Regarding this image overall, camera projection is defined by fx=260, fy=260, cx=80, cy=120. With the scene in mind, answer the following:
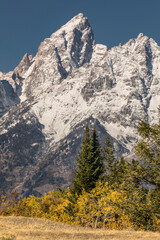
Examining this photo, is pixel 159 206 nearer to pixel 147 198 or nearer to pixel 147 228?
pixel 147 198

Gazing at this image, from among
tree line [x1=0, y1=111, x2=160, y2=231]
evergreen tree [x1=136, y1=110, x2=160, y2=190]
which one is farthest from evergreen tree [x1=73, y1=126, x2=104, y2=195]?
evergreen tree [x1=136, y1=110, x2=160, y2=190]

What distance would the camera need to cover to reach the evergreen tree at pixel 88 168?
4381cm

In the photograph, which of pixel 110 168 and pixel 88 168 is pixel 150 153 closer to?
pixel 88 168

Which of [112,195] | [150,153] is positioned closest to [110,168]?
[112,195]

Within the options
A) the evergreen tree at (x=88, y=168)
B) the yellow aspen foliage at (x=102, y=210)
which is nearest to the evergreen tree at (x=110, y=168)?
Answer: the evergreen tree at (x=88, y=168)

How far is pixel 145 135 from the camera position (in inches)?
1017

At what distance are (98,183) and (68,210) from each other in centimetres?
720

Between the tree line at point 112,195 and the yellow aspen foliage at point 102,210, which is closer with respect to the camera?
the tree line at point 112,195

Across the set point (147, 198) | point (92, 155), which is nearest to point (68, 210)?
point (92, 155)

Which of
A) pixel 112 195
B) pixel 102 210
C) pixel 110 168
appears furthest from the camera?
pixel 110 168

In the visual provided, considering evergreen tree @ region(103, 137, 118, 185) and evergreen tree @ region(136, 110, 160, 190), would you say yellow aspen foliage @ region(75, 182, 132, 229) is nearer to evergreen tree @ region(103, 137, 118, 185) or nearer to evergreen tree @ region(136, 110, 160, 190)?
evergreen tree @ region(136, 110, 160, 190)

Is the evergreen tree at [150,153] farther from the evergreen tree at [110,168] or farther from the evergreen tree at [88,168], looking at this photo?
the evergreen tree at [110,168]

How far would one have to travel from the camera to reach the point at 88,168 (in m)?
44.2

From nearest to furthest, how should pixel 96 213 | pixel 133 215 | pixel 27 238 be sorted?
1. pixel 27 238
2. pixel 133 215
3. pixel 96 213
